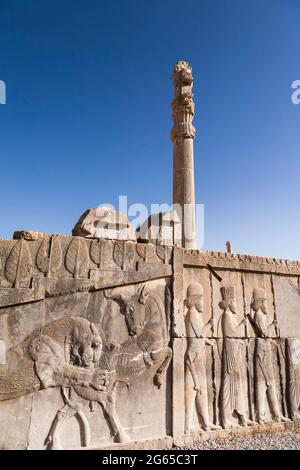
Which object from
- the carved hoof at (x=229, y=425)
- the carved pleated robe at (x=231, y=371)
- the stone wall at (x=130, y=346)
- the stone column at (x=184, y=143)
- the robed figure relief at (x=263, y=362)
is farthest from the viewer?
the stone column at (x=184, y=143)

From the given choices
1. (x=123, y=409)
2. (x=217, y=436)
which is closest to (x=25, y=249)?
(x=123, y=409)

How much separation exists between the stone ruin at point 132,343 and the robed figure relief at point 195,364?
0.02 meters

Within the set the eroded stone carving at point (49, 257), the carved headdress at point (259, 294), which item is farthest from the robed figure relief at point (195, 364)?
the eroded stone carving at point (49, 257)

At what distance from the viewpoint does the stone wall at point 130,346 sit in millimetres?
4180

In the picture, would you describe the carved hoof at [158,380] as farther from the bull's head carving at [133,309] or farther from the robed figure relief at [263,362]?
the robed figure relief at [263,362]

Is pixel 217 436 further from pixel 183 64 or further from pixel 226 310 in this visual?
pixel 183 64

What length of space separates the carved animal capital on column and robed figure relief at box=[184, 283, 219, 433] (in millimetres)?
9229

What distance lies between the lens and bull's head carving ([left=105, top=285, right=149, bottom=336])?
4.73m

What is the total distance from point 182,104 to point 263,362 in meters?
10.5

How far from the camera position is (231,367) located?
5266 mm

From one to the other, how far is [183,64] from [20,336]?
12.8m

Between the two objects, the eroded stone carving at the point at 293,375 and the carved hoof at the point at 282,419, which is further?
the eroded stone carving at the point at 293,375

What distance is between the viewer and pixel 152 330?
484 cm
